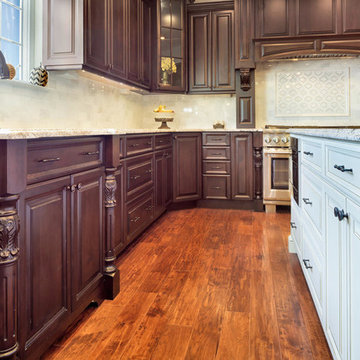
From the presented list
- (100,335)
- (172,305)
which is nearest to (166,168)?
(172,305)

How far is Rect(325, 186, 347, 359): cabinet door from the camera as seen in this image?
3.66ft

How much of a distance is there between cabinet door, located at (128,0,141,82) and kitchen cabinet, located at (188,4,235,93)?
0.96 m

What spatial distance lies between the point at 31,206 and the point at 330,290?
1098 millimetres

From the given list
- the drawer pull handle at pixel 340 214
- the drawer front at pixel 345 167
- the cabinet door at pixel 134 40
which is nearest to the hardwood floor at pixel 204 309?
the drawer pull handle at pixel 340 214

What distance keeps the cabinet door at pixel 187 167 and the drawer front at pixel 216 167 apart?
9 cm

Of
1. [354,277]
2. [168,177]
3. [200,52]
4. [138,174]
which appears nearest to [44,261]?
[354,277]

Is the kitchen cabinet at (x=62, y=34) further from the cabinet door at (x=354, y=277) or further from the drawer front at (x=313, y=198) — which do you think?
the cabinet door at (x=354, y=277)

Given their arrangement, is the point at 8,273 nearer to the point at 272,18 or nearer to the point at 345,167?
the point at 345,167

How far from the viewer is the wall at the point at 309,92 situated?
448 centimetres

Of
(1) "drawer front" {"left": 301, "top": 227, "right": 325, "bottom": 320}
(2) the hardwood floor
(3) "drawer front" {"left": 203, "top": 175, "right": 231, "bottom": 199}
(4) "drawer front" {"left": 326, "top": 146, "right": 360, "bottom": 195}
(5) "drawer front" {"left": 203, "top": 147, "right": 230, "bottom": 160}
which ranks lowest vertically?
(2) the hardwood floor

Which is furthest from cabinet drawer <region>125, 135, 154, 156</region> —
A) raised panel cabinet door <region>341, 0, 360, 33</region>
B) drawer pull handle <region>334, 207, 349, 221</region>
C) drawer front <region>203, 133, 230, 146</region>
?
raised panel cabinet door <region>341, 0, 360, 33</region>

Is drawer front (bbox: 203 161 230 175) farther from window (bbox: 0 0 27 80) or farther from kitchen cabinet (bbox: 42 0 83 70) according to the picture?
window (bbox: 0 0 27 80)

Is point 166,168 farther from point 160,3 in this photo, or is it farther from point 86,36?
point 160,3

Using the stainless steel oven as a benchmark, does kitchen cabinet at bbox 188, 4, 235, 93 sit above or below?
above
